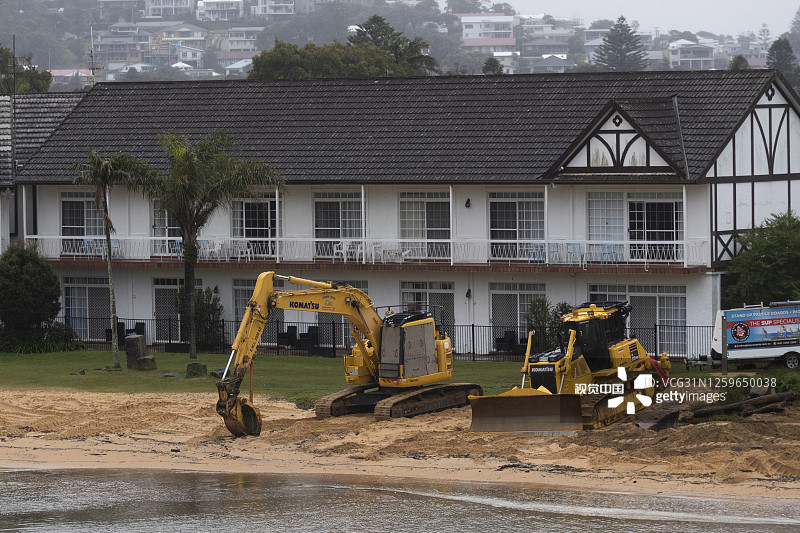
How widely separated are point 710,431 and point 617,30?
131 metres

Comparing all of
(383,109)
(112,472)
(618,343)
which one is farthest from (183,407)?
(383,109)

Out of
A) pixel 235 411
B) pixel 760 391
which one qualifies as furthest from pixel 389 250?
pixel 235 411

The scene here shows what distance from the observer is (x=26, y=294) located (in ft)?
133

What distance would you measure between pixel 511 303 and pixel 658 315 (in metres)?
4.57

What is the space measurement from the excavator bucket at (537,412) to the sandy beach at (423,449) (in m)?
0.31

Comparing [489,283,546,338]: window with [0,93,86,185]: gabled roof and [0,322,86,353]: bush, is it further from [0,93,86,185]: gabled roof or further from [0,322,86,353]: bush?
[0,93,86,185]: gabled roof

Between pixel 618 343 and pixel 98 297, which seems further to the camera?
pixel 98 297

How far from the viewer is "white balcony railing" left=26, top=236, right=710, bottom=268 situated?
38.1m

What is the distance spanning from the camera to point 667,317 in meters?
38.2

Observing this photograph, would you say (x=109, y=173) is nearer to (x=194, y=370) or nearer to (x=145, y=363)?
(x=145, y=363)

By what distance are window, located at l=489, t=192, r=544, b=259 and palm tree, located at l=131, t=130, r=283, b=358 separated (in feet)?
24.9

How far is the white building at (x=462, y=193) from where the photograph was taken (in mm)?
38062

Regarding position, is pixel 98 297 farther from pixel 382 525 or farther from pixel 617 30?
pixel 617 30

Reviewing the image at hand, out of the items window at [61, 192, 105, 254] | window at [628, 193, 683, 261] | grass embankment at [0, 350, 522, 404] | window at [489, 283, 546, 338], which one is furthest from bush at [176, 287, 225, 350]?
window at [628, 193, 683, 261]
